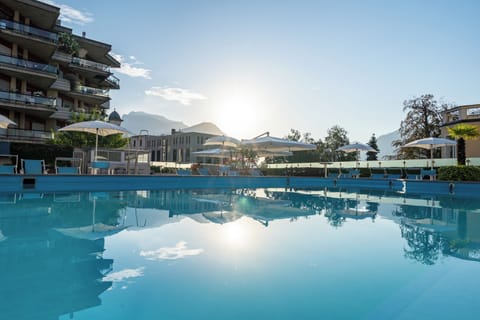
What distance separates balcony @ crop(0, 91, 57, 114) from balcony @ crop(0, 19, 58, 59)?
13.5 ft

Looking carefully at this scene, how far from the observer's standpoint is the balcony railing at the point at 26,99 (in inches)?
764

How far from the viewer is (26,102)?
20.2 metres

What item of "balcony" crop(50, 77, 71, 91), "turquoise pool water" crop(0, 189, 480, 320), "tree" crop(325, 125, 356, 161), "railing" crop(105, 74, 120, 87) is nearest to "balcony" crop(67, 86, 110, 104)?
"balcony" crop(50, 77, 71, 91)

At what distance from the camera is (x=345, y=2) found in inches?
510

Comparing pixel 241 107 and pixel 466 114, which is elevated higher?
pixel 241 107

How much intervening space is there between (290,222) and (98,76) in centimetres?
2866

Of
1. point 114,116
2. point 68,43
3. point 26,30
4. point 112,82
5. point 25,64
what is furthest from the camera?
point 114,116

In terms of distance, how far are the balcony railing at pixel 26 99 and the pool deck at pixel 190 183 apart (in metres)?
12.2

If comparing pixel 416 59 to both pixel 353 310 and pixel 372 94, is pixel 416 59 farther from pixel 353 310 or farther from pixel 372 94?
pixel 353 310

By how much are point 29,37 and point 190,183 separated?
54.8ft

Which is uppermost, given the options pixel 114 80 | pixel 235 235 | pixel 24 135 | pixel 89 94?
pixel 114 80

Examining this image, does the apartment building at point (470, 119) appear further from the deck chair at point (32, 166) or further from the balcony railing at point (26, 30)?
the balcony railing at point (26, 30)

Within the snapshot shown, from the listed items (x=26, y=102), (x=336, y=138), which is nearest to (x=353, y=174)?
(x=26, y=102)

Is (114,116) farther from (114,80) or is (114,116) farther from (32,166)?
(32,166)
